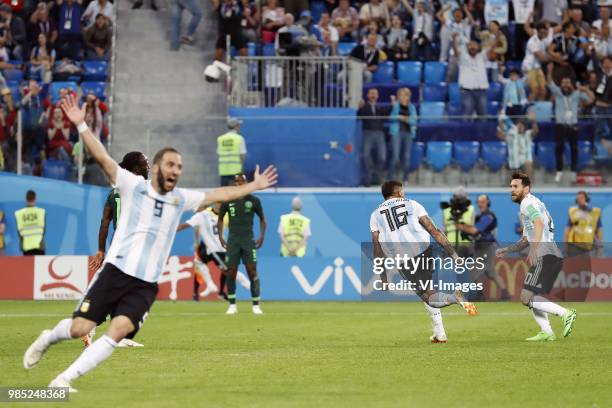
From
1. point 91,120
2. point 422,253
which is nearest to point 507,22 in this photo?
point 91,120

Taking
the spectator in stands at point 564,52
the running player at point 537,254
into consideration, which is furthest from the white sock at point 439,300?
the spectator in stands at point 564,52

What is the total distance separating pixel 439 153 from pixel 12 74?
11.1 m

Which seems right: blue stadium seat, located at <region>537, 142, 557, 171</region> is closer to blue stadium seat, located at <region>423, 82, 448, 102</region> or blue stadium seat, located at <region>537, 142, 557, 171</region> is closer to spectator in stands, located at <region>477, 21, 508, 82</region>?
spectator in stands, located at <region>477, 21, 508, 82</region>

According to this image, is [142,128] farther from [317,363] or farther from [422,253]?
[317,363]

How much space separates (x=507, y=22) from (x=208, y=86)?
7585 mm

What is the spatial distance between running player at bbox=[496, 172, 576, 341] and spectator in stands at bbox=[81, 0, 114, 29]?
60.9 ft

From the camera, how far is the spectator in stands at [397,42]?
106 ft

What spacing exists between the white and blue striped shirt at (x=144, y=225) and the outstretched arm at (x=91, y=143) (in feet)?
0.50

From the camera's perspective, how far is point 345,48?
32.5 m

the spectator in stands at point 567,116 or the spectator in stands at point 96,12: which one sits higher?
the spectator in stands at point 96,12

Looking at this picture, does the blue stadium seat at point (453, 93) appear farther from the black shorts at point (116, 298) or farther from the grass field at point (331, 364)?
the black shorts at point (116, 298)

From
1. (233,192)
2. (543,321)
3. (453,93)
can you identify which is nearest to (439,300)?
(543,321)

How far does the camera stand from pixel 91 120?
29625 millimetres

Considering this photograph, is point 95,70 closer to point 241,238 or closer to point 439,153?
point 439,153
